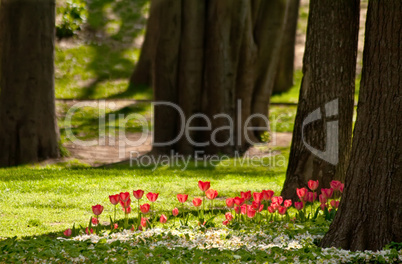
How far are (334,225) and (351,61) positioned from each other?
122 inches

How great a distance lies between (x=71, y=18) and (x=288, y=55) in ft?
25.4

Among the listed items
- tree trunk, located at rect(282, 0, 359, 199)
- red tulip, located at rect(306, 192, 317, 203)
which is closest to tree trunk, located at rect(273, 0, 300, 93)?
tree trunk, located at rect(282, 0, 359, 199)

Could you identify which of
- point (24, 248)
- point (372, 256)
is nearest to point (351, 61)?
point (372, 256)

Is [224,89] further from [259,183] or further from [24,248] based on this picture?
[24,248]

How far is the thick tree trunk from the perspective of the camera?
5832mm

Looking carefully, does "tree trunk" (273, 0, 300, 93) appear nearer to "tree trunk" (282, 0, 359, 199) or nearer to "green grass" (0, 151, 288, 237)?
"green grass" (0, 151, 288, 237)

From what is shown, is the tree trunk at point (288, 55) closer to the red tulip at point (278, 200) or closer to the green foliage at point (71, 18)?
the green foliage at point (71, 18)

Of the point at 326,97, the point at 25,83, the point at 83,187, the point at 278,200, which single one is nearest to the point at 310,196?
the point at 278,200

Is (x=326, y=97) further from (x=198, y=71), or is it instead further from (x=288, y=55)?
(x=288, y=55)

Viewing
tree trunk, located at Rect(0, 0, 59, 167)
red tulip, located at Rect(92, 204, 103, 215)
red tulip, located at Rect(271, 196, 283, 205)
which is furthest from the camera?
tree trunk, located at Rect(0, 0, 59, 167)

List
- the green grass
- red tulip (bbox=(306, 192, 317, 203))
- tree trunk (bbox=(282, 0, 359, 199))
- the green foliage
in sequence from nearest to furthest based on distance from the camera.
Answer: red tulip (bbox=(306, 192, 317, 203)), the green grass, tree trunk (bbox=(282, 0, 359, 199)), the green foliage

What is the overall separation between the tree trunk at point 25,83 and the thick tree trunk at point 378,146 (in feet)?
26.2

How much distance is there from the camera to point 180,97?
1435 centimetres

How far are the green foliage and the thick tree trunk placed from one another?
→ 18.7 meters
